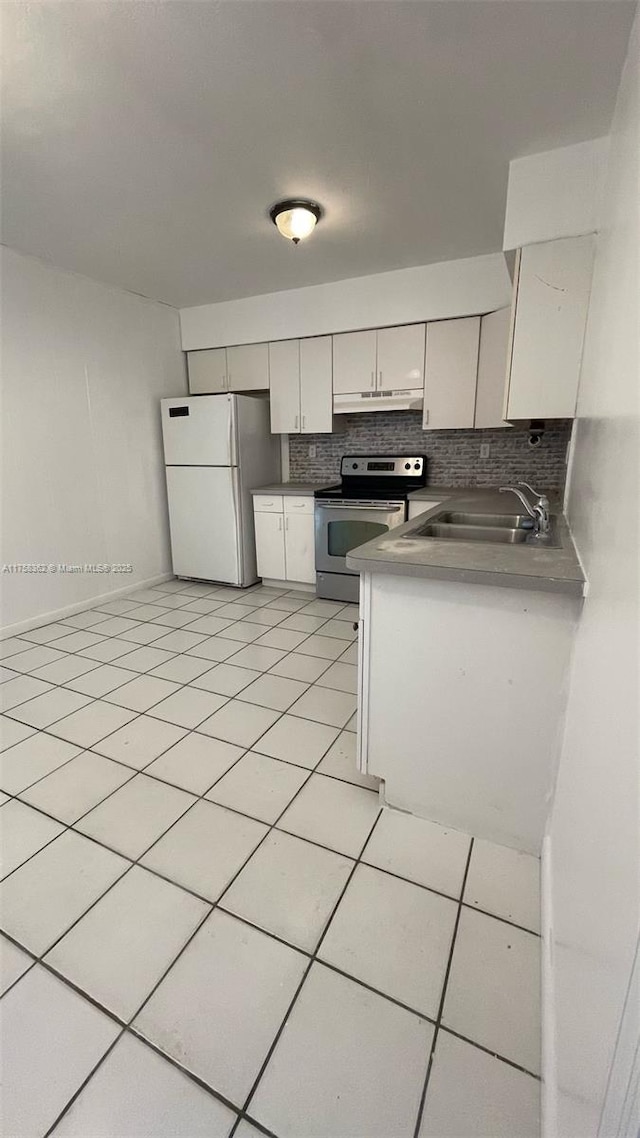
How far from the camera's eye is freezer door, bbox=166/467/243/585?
388cm

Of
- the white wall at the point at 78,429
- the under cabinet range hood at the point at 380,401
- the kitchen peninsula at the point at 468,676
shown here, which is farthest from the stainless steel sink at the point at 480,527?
the white wall at the point at 78,429

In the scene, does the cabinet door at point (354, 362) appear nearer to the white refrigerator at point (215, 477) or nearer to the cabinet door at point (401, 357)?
the cabinet door at point (401, 357)

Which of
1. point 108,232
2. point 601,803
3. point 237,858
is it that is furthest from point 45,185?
point 601,803

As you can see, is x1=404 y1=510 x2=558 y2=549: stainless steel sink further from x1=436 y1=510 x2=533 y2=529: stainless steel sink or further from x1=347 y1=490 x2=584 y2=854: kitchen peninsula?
x1=347 y1=490 x2=584 y2=854: kitchen peninsula

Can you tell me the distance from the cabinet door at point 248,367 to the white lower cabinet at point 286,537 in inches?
38.9

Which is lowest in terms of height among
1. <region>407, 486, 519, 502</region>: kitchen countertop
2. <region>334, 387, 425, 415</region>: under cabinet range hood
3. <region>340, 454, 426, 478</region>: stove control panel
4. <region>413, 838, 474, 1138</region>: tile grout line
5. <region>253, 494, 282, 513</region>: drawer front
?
<region>413, 838, 474, 1138</region>: tile grout line

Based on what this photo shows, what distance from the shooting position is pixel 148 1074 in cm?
95

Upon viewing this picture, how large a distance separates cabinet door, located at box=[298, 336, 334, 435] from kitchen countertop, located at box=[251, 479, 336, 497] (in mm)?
469

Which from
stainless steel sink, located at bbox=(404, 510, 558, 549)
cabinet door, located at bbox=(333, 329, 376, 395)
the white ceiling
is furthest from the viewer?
cabinet door, located at bbox=(333, 329, 376, 395)

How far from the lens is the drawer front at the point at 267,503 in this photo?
383cm

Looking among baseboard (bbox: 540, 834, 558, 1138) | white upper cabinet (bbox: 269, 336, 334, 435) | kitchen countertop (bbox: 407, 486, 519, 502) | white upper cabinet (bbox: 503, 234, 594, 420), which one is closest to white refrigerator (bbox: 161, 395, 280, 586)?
white upper cabinet (bbox: 269, 336, 334, 435)

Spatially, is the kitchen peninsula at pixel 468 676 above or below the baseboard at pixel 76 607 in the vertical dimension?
above

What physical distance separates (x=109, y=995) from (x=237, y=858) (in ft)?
1.43

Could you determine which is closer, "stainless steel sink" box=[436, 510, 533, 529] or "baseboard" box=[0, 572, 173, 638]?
"stainless steel sink" box=[436, 510, 533, 529]
